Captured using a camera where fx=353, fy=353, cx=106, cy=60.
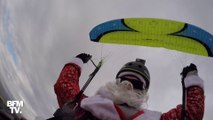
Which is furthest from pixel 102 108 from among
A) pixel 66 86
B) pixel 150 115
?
pixel 66 86

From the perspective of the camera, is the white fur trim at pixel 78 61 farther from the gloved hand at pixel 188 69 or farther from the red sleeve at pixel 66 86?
the gloved hand at pixel 188 69

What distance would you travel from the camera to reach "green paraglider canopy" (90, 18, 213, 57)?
6.80m

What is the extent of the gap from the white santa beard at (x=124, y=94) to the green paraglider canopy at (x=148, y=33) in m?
2.29

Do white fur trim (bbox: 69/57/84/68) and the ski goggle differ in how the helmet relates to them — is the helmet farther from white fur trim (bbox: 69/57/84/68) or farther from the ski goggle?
white fur trim (bbox: 69/57/84/68)

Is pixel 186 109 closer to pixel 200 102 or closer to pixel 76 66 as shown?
pixel 200 102

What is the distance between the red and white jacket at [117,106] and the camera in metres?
4.21

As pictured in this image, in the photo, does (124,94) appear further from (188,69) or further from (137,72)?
(188,69)

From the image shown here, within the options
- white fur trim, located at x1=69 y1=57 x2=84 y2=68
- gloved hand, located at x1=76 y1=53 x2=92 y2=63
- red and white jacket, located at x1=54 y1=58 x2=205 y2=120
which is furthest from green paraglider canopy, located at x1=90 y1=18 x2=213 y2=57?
red and white jacket, located at x1=54 y1=58 x2=205 y2=120

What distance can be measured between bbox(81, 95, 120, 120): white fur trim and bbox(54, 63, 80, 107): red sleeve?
1.48 ft

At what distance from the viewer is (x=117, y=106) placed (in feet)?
14.1

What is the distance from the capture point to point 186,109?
13.9 ft

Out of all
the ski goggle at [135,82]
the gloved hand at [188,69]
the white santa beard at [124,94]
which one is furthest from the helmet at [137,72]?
the gloved hand at [188,69]

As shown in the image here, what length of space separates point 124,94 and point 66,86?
81 cm

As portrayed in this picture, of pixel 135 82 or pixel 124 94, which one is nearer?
pixel 124 94
